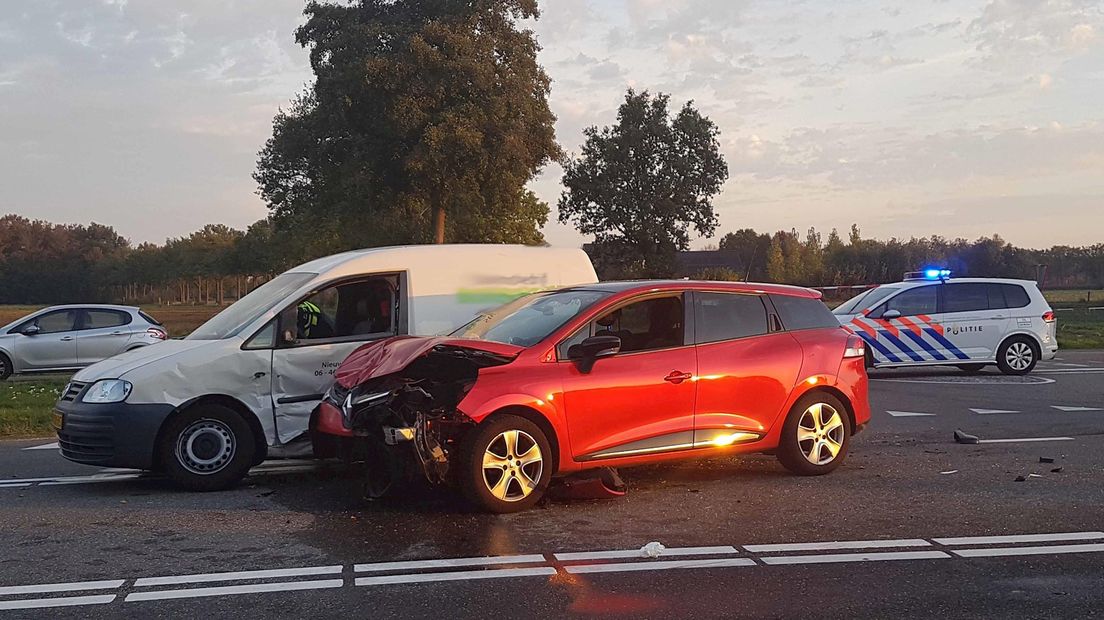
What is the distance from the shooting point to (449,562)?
18.4 ft

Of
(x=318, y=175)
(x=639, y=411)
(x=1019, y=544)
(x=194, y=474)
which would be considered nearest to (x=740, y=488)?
(x=639, y=411)

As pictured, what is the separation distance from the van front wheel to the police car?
453 inches

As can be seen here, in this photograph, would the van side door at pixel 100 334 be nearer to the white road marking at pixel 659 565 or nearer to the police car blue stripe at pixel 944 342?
the police car blue stripe at pixel 944 342

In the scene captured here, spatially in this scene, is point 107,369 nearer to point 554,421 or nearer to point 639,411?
point 554,421

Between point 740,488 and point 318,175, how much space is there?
1172 inches

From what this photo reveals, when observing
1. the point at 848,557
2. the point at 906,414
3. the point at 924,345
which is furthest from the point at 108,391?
the point at 924,345

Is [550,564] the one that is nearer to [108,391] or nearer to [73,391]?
[108,391]

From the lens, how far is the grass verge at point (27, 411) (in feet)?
38.3

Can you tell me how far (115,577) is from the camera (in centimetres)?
534

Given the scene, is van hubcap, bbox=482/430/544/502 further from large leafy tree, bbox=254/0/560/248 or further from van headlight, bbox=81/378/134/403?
large leafy tree, bbox=254/0/560/248

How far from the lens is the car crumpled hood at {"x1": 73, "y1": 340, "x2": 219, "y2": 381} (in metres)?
7.61

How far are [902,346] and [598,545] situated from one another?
39.6ft

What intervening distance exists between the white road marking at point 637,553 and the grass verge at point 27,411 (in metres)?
8.41

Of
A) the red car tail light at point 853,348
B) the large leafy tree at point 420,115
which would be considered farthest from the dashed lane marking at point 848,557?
the large leafy tree at point 420,115
